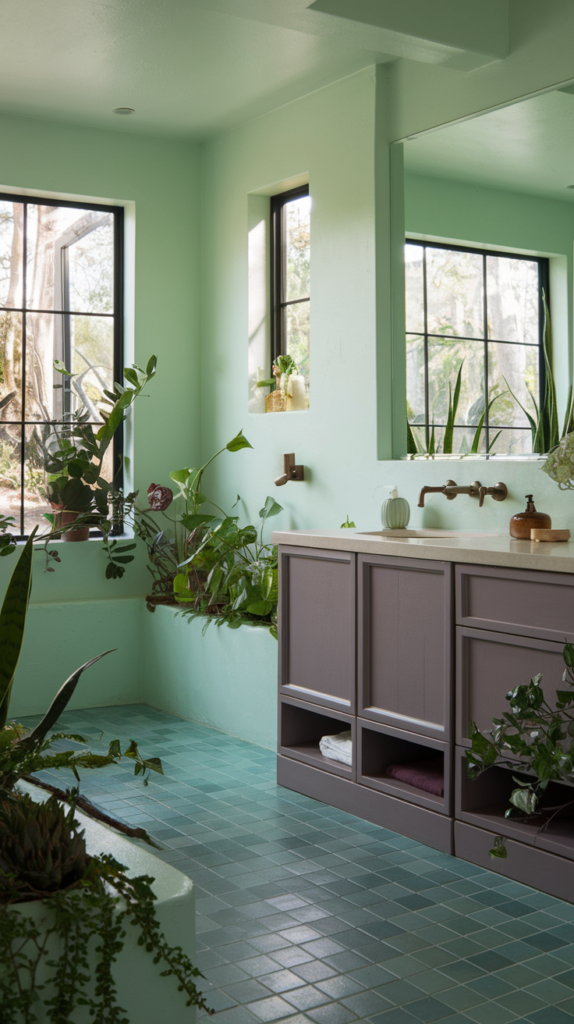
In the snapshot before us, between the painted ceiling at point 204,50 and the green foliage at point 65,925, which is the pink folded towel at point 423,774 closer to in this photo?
the green foliage at point 65,925

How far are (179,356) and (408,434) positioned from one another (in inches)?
73.9

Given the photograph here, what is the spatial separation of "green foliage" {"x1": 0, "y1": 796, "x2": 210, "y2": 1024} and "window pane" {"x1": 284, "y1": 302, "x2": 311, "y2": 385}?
12.1 feet

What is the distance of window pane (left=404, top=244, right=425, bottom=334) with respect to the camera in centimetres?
409

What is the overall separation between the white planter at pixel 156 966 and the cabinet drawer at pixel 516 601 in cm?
140

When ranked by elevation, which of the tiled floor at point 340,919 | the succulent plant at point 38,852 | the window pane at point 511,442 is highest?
the window pane at point 511,442

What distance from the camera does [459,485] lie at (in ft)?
12.7

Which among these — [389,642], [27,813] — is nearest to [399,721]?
[389,642]

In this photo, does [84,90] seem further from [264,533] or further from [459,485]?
[459,485]

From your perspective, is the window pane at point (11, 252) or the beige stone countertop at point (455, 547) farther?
the window pane at point (11, 252)

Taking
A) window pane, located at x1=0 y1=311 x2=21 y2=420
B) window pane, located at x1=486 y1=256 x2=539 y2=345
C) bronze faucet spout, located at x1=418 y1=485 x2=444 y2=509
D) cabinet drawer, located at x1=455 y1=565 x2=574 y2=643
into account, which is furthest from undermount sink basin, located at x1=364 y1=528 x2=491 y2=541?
window pane, located at x1=0 y1=311 x2=21 y2=420

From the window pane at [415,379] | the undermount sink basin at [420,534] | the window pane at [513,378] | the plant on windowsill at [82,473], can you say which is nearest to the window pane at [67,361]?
the plant on windowsill at [82,473]

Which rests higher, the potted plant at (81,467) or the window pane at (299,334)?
the window pane at (299,334)

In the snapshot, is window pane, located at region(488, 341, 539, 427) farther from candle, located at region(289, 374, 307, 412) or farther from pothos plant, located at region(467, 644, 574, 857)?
candle, located at region(289, 374, 307, 412)

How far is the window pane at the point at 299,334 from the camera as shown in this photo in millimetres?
5082
